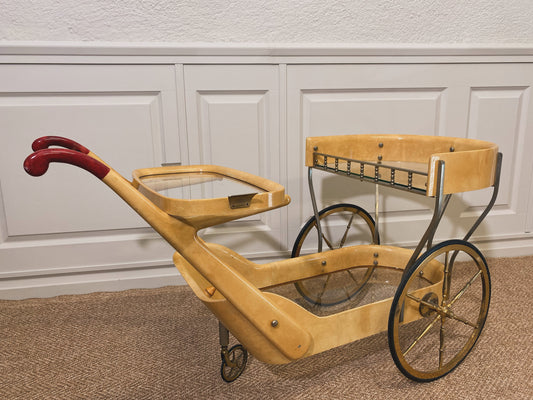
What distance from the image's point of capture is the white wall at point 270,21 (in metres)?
1.24

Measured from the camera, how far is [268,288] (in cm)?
112

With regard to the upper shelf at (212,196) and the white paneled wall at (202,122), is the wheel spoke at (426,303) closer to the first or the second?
the upper shelf at (212,196)

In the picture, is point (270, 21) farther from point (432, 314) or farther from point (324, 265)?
point (432, 314)

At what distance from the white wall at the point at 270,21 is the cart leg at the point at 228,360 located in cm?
92

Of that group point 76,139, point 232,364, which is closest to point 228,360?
point 232,364

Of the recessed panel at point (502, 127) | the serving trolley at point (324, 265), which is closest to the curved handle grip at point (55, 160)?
the serving trolley at point (324, 265)

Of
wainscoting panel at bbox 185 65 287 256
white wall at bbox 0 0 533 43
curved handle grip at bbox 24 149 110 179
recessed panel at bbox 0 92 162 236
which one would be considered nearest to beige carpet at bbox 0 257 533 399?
recessed panel at bbox 0 92 162 236

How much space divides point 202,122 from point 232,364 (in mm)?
766

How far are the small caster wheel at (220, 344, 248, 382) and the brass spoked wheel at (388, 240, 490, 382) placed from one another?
0.34m

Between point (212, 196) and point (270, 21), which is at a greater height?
point (270, 21)

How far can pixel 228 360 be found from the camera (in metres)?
0.93

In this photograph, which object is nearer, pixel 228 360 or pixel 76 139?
pixel 228 360

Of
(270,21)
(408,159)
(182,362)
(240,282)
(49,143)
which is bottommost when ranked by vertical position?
(182,362)

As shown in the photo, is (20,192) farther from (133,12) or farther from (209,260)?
(209,260)
